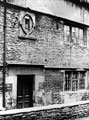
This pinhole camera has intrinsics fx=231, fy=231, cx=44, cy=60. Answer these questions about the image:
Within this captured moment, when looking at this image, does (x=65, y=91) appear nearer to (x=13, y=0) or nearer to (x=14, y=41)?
(x=14, y=41)

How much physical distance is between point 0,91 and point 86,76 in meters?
5.78

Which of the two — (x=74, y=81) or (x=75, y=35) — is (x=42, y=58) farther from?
(x=75, y=35)

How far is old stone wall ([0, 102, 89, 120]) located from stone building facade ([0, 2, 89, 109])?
1729mm

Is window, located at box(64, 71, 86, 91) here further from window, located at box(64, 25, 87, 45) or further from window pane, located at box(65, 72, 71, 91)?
window, located at box(64, 25, 87, 45)

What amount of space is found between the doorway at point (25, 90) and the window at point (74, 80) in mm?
2265

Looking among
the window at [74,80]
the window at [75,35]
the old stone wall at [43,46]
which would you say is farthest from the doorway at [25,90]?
the window at [75,35]

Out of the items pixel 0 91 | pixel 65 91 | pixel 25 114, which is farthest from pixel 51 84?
pixel 25 114

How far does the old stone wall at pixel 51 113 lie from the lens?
7082 millimetres

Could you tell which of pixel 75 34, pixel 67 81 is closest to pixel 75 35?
pixel 75 34

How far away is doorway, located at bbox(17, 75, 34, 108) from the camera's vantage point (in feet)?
32.0

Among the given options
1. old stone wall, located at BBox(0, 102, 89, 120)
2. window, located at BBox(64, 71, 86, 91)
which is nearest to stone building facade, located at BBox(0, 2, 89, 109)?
window, located at BBox(64, 71, 86, 91)

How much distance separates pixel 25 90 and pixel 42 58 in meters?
1.61

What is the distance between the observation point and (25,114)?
24.1 feet

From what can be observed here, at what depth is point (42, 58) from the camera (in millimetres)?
10367
